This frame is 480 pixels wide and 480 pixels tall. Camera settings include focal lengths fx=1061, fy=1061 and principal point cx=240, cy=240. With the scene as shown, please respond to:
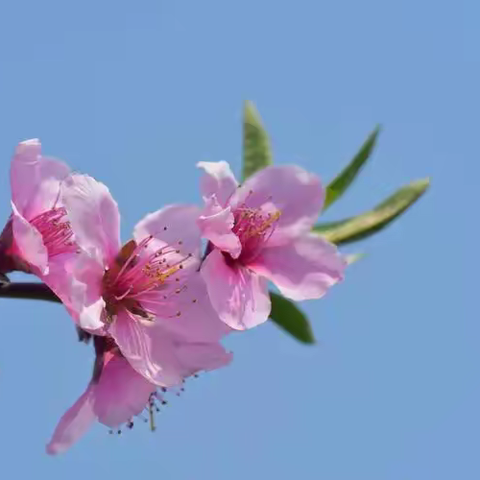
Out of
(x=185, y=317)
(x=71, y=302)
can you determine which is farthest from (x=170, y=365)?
(x=71, y=302)

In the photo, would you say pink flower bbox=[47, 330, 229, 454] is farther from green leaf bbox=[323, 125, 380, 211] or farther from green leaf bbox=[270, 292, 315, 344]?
green leaf bbox=[323, 125, 380, 211]

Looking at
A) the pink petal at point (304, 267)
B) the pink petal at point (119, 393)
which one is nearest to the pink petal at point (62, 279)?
the pink petal at point (119, 393)

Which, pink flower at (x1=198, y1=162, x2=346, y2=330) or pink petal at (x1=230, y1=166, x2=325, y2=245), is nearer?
pink flower at (x1=198, y1=162, x2=346, y2=330)

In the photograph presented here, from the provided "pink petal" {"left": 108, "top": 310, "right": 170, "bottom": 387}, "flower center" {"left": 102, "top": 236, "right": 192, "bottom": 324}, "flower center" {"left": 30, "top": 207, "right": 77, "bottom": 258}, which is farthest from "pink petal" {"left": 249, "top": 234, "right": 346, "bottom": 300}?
"flower center" {"left": 30, "top": 207, "right": 77, "bottom": 258}

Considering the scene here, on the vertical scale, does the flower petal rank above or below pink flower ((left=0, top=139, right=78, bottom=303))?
above

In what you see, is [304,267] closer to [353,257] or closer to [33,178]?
[353,257]
